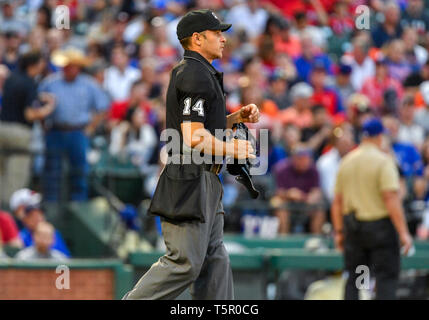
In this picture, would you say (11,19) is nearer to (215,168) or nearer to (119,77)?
(119,77)

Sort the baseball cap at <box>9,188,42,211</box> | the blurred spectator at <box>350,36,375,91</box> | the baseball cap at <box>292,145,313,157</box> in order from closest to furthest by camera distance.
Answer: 1. the baseball cap at <box>9,188,42,211</box>
2. the baseball cap at <box>292,145,313,157</box>
3. the blurred spectator at <box>350,36,375,91</box>

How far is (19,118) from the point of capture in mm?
11703

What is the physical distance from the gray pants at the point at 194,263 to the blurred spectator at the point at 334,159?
5838 millimetres

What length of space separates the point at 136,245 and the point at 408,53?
21.1 ft

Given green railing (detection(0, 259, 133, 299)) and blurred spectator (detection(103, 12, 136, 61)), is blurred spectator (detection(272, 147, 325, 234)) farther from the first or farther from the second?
blurred spectator (detection(103, 12, 136, 61))

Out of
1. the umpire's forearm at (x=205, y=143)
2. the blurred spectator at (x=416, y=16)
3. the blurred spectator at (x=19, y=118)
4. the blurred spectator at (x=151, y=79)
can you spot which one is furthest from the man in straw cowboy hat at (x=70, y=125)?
the blurred spectator at (x=416, y=16)

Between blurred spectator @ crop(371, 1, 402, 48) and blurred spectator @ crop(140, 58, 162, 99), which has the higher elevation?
blurred spectator @ crop(371, 1, 402, 48)

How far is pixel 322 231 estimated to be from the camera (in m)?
11.7

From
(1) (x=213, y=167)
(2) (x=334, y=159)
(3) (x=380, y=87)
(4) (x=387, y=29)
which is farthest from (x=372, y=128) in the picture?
(4) (x=387, y=29)

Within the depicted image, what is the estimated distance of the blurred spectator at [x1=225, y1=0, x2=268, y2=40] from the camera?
51.2 feet

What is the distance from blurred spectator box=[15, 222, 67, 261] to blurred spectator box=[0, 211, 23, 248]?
0.53 meters

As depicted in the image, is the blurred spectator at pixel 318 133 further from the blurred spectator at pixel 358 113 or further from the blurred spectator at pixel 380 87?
the blurred spectator at pixel 380 87

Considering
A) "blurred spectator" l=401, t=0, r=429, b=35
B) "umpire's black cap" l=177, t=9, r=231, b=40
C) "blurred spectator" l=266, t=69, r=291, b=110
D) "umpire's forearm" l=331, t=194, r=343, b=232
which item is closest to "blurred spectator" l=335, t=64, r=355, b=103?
"blurred spectator" l=266, t=69, r=291, b=110

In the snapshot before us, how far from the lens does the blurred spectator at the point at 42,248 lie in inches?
397
